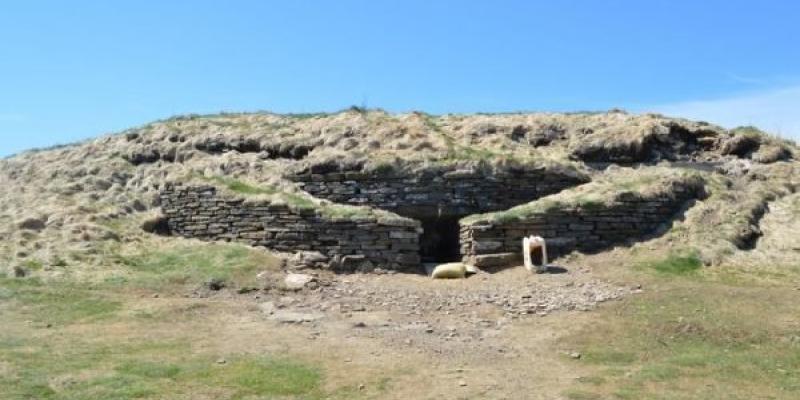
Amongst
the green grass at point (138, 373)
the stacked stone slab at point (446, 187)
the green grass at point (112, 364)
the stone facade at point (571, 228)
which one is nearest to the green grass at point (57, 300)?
the green grass at point (112, 364)

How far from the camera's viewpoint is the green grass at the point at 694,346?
27.0ft

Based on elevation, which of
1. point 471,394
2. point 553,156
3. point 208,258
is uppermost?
point 553,156

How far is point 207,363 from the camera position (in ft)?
30.0

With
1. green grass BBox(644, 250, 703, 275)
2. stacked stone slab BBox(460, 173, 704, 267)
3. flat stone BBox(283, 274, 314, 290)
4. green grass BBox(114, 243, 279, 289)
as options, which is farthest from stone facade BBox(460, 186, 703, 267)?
green grass BBox(114, 243, 279, 289)

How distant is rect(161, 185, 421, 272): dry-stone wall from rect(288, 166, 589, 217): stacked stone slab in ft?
4.67

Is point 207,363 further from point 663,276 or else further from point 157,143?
point 157,143

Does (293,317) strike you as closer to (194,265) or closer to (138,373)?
(138,373)

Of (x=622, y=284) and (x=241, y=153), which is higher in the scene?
(x=241, y=153)

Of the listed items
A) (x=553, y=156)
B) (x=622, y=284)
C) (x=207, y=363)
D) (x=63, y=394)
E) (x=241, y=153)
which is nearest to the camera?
(x=63, y=394)

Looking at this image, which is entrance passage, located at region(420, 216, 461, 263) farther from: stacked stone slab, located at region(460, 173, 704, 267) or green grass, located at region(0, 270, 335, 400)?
green grass, located at region(0, 270, 335, 400)

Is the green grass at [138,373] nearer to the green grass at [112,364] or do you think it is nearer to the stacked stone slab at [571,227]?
the green grass at [112,364]

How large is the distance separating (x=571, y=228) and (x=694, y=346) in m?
5.22

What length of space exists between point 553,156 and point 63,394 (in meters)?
12.4

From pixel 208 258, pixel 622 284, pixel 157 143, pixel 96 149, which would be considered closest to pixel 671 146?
pixel 622 284
